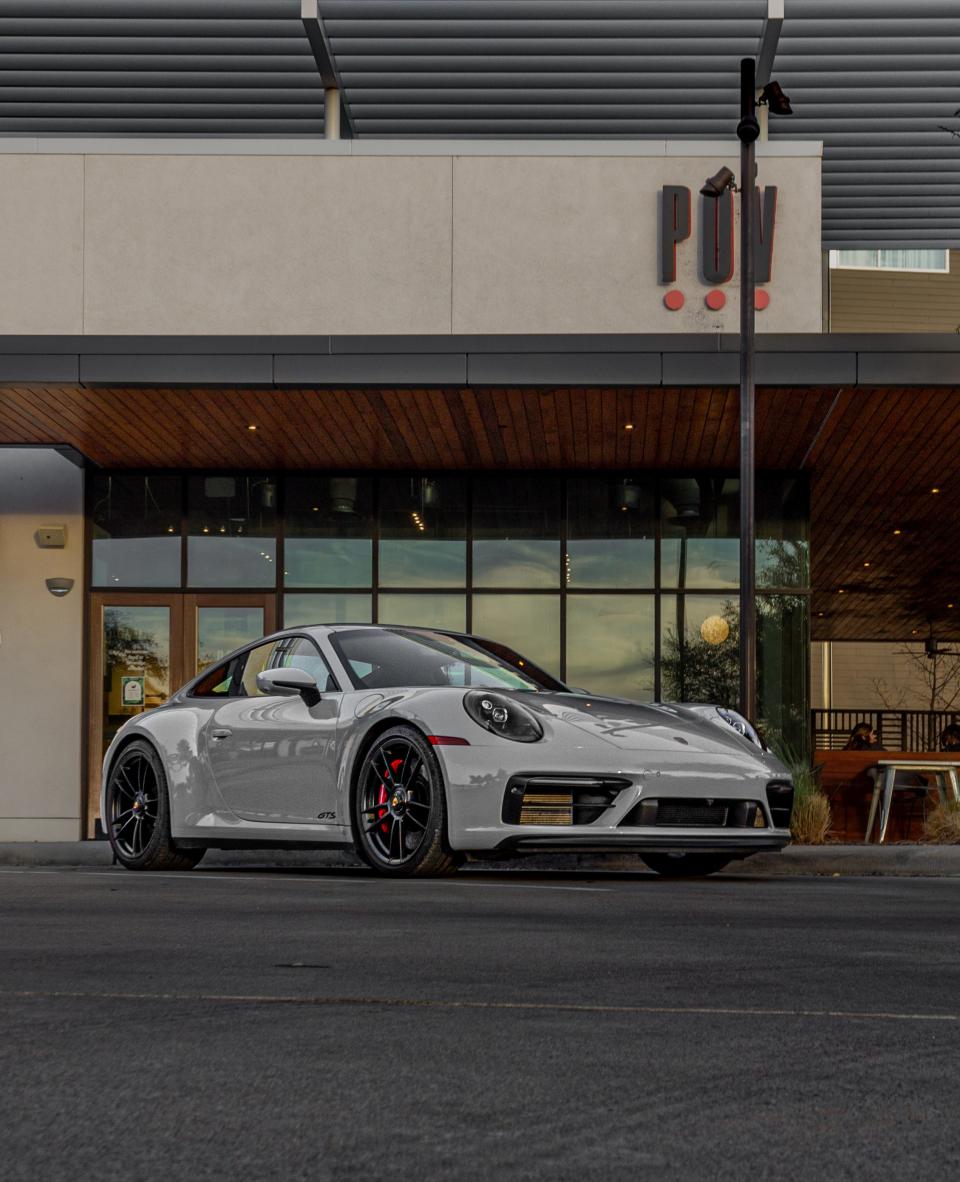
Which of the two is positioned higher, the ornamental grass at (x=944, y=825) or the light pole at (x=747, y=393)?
the light pole at (x=747, y=393)

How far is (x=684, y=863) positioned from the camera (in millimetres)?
10000

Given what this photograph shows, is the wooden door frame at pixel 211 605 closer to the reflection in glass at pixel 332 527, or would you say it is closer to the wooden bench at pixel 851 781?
the reflection in glass at pixel 332 527

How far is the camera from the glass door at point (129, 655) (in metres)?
18.4

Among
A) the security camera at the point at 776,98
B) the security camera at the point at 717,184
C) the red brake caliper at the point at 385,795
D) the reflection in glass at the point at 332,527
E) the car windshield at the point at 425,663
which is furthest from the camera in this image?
the reflection in glass at the point at 332,527

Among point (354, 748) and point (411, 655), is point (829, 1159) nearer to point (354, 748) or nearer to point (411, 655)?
point (354, 748)

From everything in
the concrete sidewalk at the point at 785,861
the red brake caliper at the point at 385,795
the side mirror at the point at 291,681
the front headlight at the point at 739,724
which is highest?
the side mirror at the point at 291,681

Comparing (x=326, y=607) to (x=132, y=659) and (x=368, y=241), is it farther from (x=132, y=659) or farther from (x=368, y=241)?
(x=368, y=241)

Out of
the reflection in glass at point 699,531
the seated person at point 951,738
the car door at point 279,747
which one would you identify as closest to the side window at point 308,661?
the car door at point 279,747

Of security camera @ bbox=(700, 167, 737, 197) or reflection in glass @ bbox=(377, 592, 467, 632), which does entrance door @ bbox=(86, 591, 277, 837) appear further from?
security camera @ bbox=(700, 167, 737, 197)

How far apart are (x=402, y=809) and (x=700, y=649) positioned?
10.4m

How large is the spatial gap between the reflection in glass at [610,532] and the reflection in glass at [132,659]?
4.45m

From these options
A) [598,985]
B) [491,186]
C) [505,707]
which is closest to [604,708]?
[505,707]

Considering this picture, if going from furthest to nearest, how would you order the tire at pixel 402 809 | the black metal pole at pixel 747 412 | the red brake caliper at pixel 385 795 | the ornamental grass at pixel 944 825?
the black metal pole at pixel 747 412
the ornamental grass at pixel 944 825
the red brake caliper at pixel 385 795
the tire at pixel 402 809

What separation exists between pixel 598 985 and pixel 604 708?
14.5 ft
